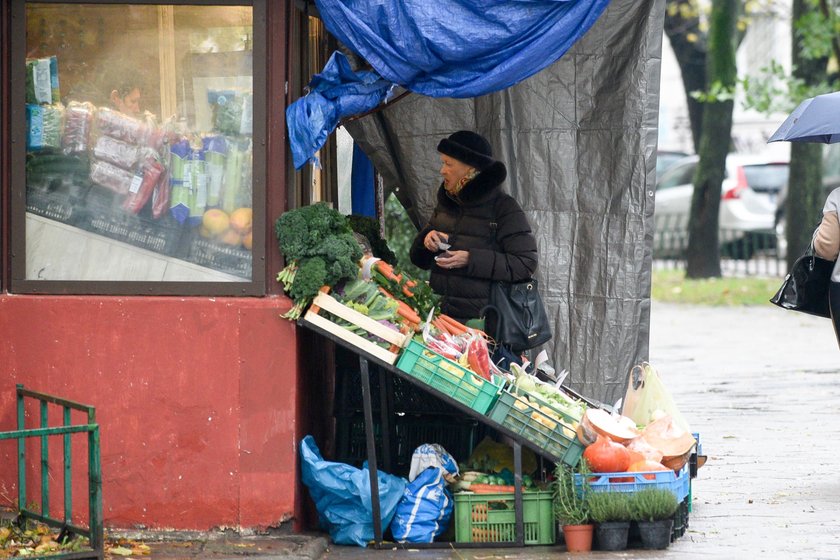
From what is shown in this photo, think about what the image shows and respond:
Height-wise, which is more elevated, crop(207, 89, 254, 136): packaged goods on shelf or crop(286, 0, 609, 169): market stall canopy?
crop(286, 0, 609, 169): market stall canopy

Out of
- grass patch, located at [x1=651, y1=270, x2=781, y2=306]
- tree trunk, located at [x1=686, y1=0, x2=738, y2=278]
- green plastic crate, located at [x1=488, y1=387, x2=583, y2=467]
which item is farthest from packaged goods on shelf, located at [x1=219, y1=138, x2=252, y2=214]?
tree trunk, located at [x1=686, y1=0, x2=738, y2=278]

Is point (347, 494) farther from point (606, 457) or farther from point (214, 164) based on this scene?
point (214, 164)

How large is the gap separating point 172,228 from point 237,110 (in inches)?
24.5

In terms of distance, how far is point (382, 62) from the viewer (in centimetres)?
640

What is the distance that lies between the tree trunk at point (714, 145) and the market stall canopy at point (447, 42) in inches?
614

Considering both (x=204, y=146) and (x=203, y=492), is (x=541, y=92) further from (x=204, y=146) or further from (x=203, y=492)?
(x=203, y=492)

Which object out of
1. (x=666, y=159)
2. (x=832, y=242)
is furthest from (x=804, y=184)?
(x=832, y=242)

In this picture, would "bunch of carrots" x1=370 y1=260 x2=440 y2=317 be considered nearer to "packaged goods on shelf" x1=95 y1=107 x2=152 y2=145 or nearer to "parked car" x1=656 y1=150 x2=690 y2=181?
"packaged goods on shelf" x1=95 y1=107 x2=152 y2=145

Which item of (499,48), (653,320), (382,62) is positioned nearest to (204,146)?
(382,62)

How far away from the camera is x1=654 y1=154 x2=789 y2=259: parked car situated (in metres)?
24.5

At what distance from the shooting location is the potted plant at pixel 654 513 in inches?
246

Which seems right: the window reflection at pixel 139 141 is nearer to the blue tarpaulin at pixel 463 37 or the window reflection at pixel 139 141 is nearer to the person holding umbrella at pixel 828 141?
the blue tarpaulin at pixel 463 37

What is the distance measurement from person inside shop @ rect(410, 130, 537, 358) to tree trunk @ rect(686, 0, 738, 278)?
48.9 feet

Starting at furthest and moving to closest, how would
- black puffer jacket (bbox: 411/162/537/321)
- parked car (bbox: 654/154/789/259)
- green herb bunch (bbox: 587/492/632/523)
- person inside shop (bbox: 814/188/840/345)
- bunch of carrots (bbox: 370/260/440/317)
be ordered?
parked car (bbox: 654/154/789/259) → person inside shop (bbox: 814/188/840/345) → black puffer jacket (bbox: 411/162/537/321) → bunch of carrots (bbox: 370/260/440/317) → green herb bunch (bbox: 587/492/632/523)
